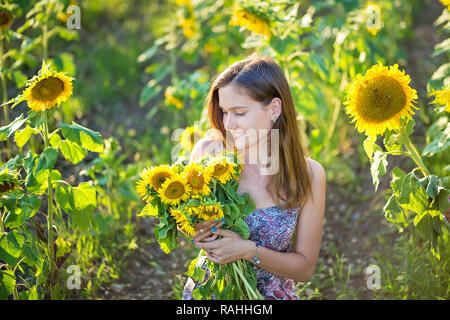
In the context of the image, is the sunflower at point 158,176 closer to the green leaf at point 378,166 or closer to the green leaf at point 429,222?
the green leaf at point 378,166

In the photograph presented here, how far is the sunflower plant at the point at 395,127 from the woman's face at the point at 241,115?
328 mm

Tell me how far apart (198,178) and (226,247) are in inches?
10.9

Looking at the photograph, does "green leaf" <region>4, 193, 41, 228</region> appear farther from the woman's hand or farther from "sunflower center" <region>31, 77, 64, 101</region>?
the woman's hand

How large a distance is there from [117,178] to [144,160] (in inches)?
14.9

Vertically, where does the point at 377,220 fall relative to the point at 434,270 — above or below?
above

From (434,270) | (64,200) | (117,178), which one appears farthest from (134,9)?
(434,270)

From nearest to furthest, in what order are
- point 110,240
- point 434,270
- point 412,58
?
1. point 434,270
2. point 110,240
3. point 412,58

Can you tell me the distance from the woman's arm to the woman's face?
312 mm

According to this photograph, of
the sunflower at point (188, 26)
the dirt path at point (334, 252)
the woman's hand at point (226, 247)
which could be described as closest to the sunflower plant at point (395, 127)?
the woman's hand at point (226, 247)

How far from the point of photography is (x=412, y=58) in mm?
3959

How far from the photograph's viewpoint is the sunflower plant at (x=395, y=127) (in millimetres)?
1626

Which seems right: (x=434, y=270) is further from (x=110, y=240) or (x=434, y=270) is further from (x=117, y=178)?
(x=117, y=178)
